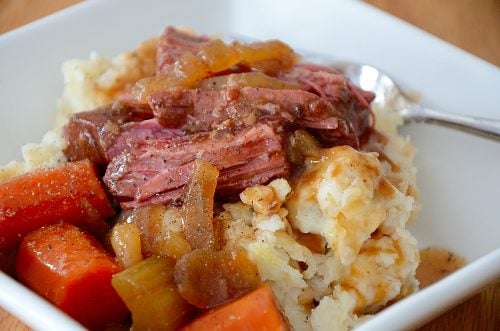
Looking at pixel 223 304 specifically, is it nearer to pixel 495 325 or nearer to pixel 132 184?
pixel 132 184

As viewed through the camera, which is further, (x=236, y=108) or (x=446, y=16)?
(x=446, y=16)

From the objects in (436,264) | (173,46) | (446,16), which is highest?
(173,46)

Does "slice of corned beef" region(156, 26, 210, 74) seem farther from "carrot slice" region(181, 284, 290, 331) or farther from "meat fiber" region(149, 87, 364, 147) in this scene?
"carrot slice" region(181, 284, 290, 331)

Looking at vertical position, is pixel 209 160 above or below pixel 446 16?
above

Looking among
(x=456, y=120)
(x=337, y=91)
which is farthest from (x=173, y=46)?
(x=456, y=120)

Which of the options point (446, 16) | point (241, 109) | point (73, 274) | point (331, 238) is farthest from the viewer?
point (446, 16)

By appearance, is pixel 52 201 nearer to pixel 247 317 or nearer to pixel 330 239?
pixel 247 317

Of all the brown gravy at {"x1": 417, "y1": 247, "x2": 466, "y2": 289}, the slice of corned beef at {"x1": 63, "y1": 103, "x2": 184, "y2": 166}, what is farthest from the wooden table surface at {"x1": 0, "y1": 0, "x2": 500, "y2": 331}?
the slice of corned beef at {"x1": 63, "y1": 103, "x2": 184, "y2": 166}

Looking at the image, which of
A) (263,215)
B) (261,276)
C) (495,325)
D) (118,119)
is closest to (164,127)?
(118,119)
